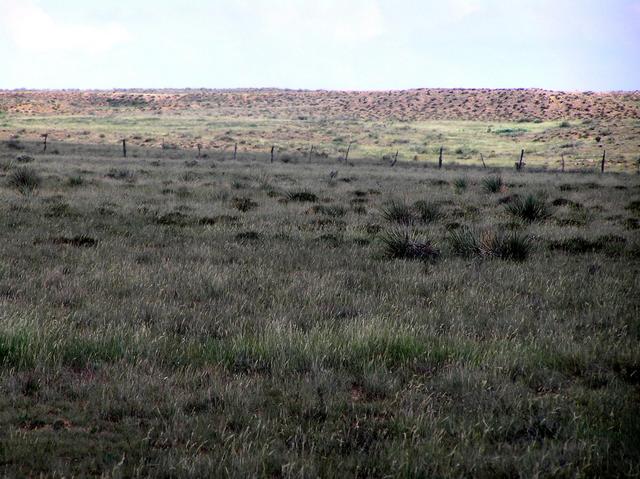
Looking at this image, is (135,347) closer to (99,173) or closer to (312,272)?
(312,272)

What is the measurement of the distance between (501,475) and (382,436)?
833mm

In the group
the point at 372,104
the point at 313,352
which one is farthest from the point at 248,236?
the point at 372,104

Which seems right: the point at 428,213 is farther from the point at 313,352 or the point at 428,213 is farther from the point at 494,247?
the point at 313,352

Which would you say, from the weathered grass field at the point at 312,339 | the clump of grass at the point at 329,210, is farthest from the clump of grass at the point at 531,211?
the clump of grass at the point at 329,210

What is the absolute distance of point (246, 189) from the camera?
23172 millimetres

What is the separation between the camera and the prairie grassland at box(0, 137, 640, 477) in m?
4.18

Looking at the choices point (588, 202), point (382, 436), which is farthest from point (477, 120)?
point (382, 436)

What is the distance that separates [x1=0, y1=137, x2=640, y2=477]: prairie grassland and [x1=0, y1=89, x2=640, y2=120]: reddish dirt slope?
257ft

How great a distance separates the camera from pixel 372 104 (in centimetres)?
10506

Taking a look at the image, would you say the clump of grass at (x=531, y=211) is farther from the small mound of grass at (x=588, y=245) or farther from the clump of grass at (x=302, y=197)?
the clump of grass at (x=302, y=197)

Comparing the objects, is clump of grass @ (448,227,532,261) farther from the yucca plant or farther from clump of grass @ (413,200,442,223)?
clump of grass @ (413,200,442,223)

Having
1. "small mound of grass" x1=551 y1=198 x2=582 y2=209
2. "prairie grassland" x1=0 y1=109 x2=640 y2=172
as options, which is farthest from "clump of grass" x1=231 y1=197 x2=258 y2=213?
"prairie grassland" x1=0 y1=109 x2=640 y2=172

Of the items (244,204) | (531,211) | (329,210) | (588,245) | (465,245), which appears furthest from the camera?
(244,204)

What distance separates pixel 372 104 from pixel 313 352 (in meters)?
102
